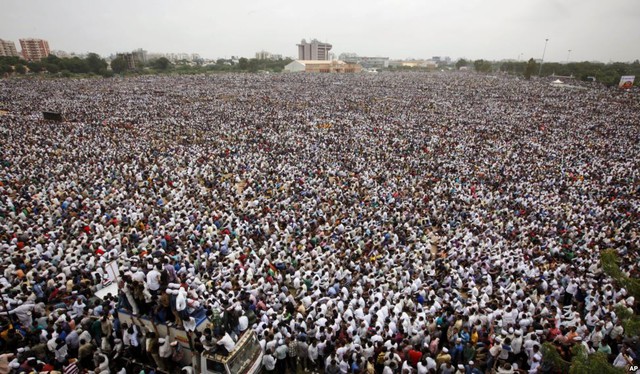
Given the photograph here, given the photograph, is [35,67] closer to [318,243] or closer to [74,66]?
[74,66]

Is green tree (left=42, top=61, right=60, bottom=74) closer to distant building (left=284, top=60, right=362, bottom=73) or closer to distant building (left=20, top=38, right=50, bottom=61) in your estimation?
distant building (left=284, top=60, right=362, bottom=73)

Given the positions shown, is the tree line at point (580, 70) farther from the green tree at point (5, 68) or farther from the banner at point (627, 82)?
the green tree at point (5, 68)

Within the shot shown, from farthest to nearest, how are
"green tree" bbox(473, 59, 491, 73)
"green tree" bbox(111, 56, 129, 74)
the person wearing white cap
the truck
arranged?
"green tree" bbox(473, 59, 491, 73) < "green tree" bbox(111, 56, 129, 74) < the person wearing white cap < the truck

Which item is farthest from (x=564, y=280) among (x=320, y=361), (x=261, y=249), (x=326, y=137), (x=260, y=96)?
(x=260, y=96)

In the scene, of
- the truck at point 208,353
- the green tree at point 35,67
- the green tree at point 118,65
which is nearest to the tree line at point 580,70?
the truck at point 208,353

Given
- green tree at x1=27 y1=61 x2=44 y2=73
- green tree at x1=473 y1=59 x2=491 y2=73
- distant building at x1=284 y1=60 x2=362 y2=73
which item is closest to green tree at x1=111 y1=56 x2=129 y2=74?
green tree at x1=27 y1=61 x2=44 y2=73

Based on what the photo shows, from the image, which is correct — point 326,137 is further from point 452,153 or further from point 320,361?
point 320,361

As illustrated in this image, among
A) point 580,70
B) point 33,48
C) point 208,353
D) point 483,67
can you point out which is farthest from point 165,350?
point 33,48
